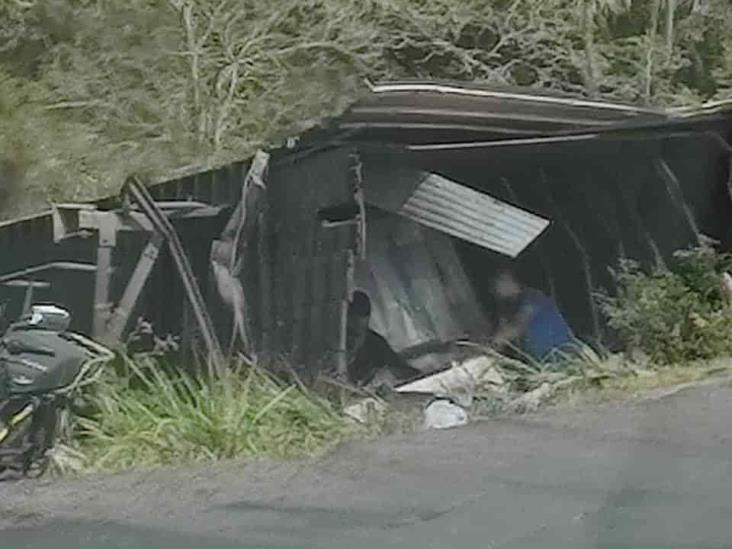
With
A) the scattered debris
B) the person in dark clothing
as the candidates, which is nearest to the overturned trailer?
the person in dark clothing

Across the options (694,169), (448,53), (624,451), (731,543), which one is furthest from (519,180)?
(731,543)

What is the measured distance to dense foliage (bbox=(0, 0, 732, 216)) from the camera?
53.2ft

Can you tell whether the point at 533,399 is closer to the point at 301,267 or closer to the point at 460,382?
the point at 460,382

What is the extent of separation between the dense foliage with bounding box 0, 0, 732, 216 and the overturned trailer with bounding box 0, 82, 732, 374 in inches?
124

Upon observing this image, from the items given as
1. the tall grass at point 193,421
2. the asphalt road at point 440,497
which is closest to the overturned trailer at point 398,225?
the tall grass at point 193,421

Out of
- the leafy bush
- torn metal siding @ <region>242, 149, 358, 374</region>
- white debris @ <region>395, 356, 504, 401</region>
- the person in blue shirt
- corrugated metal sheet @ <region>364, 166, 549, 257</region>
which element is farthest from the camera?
the person in blue shirt

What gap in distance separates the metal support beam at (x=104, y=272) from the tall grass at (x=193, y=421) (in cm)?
55

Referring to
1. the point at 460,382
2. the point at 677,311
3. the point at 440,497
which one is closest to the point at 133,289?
the point at 460,382

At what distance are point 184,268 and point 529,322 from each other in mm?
3196

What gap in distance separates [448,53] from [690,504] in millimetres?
10493

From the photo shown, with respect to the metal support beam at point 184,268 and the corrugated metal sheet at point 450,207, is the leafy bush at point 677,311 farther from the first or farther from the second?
the metal support beam at point 184,268

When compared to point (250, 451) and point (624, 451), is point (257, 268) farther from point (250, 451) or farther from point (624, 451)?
point (624, 451)

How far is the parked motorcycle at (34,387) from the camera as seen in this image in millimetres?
8844

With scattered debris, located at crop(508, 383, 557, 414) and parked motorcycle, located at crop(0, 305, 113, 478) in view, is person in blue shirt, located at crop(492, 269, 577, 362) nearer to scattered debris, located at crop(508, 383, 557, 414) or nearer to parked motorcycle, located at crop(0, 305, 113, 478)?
scattered debris, located at crop(508, 383, 557, 414)
